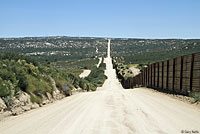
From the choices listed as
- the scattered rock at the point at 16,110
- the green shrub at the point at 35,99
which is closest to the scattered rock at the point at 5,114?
the scattered rock at the point at 16,110

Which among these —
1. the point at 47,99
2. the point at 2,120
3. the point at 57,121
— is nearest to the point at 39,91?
the point at 47,99

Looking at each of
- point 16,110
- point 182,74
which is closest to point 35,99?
point 16,110

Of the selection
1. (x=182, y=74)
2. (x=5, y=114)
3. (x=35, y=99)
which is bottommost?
(x=35, y=99)

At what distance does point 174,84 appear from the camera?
64.3 feet

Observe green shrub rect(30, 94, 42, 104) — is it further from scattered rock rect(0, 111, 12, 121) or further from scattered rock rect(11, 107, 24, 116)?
scattered rock rect(0, 111, 12, 121)

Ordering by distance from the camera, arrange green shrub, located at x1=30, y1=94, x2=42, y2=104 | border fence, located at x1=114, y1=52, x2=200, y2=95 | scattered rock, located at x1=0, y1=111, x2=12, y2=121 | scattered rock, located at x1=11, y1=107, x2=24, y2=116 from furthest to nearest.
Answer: border fence, located at x1=114, y1=52, x2=200, y2=95
green shrub, located at x1=30, y1=94, x2=42, y2=104
scattered rock, located at x1=11, y1=107, x2=24, y2=116
scattered rock, located at x1=0, y1=111, x2=12, y2=121

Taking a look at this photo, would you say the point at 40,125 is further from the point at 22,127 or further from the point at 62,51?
the point at 62,51

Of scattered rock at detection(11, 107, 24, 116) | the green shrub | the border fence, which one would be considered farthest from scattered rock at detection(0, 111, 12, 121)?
the border fence

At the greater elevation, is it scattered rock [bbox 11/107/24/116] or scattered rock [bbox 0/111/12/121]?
scattered rock [bbox 0/111/12/121]

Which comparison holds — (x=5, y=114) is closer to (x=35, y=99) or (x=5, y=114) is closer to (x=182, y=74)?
(x=35, y=99)

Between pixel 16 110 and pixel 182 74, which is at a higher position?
pixel 182 74

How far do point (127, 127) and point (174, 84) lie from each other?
42.5ft

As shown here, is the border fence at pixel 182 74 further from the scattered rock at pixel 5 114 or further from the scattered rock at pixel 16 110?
the scattered rock at pixel 5 114

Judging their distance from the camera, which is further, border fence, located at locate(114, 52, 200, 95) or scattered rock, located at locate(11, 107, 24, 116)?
border fence, located at locate(114, 52, 200, 95)
